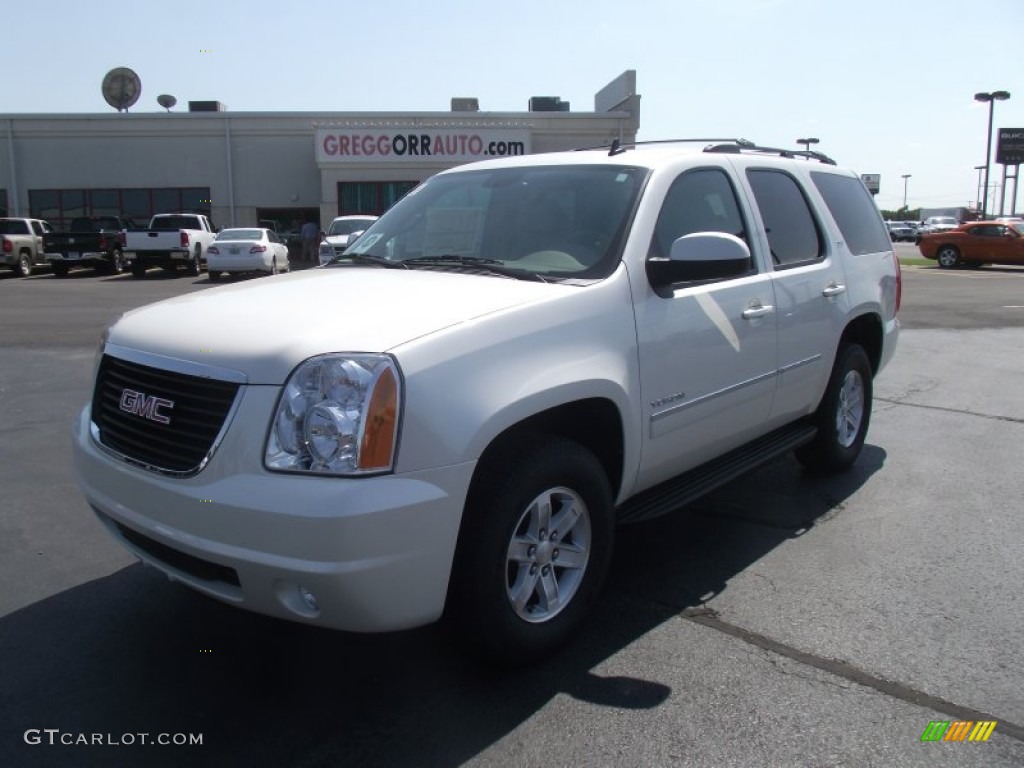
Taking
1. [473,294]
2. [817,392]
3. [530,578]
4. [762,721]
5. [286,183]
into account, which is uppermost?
[286,183]

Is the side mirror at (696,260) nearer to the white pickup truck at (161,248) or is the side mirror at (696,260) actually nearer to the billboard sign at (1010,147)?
the white pickup truck at (161,248)

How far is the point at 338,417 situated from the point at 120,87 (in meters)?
38.0

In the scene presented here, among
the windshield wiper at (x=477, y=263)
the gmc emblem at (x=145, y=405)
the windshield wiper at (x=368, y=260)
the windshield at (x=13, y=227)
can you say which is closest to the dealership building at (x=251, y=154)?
the windshield at (x=13, y=227)

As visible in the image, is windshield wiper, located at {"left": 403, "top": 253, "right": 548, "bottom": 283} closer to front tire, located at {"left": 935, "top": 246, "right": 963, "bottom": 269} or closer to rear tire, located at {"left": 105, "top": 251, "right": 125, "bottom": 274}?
rear tire, located at {"left": 105, "top": 251, "right": 125, "bottom": 274}

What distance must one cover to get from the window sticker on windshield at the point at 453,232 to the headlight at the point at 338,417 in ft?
4.70

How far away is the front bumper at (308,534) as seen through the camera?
2574 mm

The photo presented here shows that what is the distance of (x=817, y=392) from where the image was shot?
203 inches

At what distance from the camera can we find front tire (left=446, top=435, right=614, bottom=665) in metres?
2.94

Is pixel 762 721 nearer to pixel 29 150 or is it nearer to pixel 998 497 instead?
pixel 998 497

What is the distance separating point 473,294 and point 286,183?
3222cm

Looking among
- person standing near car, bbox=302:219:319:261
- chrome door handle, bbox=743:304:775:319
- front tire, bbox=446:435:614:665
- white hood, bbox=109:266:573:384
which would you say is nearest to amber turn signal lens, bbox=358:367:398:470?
white hood, bbox=109:266:573:384

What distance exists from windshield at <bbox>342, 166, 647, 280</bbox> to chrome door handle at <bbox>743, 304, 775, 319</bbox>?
2.79ft

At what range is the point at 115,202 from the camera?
33250 mm

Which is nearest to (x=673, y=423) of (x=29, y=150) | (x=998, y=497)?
(x=998, y=497)
